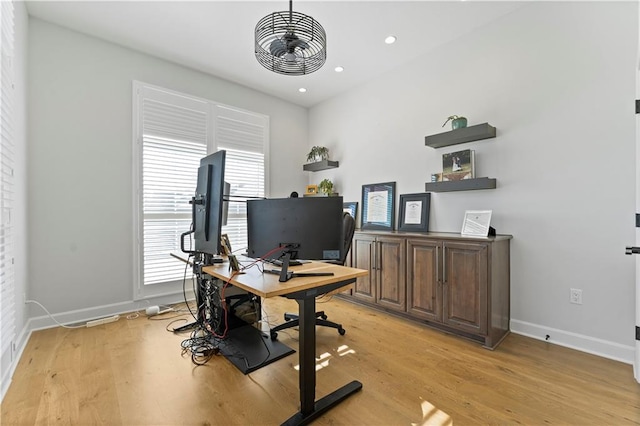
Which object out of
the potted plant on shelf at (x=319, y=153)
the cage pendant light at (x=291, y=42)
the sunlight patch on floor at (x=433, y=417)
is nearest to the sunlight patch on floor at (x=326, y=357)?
the sunlight patch on floor at (x=433, y=417)

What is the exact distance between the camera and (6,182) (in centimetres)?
203

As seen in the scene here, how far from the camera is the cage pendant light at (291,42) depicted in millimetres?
2018

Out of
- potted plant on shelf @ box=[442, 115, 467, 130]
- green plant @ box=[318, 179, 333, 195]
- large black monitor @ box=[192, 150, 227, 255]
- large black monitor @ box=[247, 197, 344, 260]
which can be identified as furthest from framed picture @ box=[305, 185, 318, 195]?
large black monitor @ box=[247, 197, 344, 260]

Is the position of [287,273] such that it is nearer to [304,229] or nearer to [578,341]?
[304,229]

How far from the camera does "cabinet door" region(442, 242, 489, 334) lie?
2.45 m

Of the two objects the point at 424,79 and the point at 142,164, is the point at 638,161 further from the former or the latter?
the point at 142,164

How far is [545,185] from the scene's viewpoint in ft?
8.44

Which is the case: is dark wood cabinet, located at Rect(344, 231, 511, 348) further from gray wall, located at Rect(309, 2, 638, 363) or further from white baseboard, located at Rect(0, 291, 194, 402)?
white baseboard, located at Rect(0, 291, 194, 402)

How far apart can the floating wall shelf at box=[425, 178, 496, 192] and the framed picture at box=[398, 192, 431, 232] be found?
191 mm

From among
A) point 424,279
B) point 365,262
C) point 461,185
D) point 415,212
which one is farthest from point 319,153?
point 424,279

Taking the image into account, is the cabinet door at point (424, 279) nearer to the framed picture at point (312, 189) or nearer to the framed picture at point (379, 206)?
the framed picture at point (379, 206)

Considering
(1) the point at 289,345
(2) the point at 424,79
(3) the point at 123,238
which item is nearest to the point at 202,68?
(3) the point at 123,238

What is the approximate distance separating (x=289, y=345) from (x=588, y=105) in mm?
3216

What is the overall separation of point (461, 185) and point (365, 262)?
4.45 feet
